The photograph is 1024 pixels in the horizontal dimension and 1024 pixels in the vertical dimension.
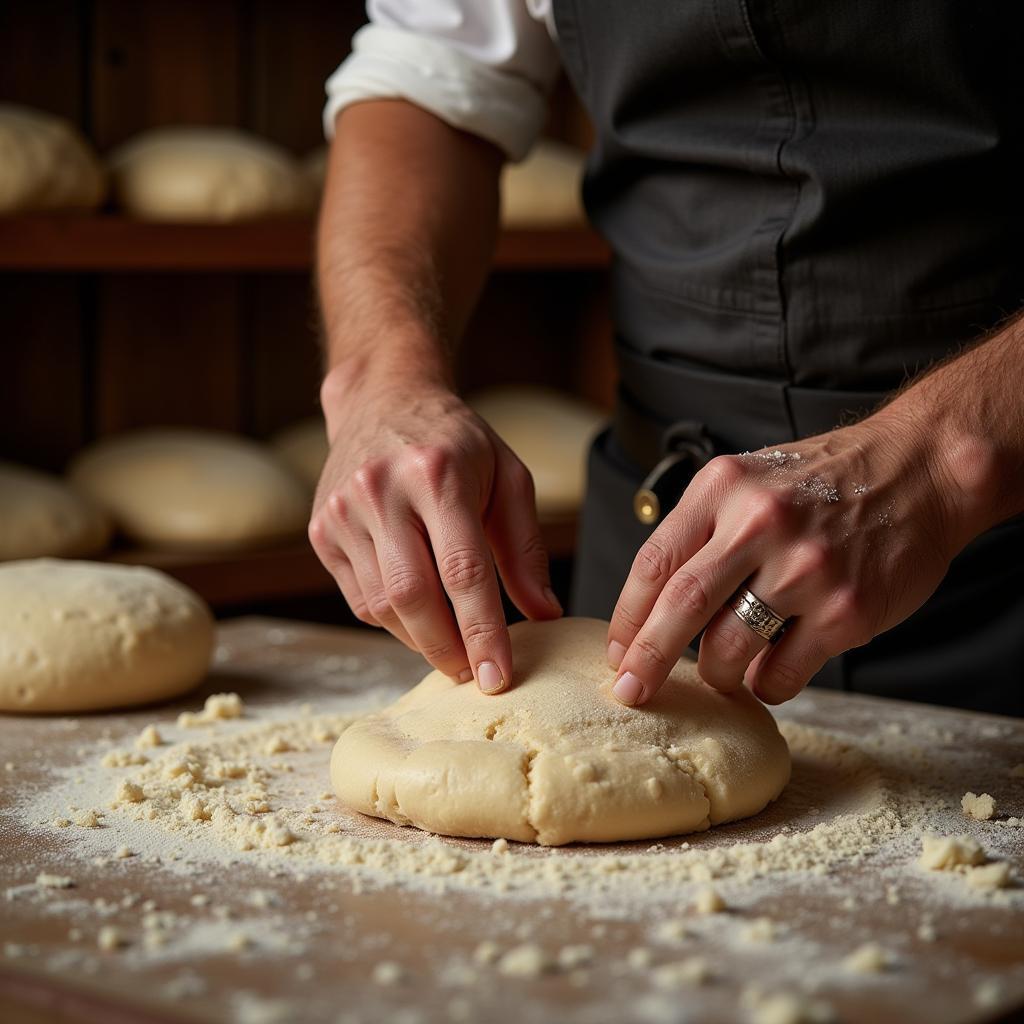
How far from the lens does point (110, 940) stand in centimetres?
91

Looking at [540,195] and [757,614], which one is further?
[540,195]

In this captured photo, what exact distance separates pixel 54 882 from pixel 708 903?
1.58 ft

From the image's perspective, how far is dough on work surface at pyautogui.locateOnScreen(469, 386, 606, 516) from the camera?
296cm

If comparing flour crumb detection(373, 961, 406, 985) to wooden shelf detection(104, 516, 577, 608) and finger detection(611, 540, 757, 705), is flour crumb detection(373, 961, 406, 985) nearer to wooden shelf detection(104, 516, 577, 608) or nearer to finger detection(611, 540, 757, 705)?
finger detection(611, 540, 757, 705)

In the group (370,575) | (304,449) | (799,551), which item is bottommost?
(304,449)

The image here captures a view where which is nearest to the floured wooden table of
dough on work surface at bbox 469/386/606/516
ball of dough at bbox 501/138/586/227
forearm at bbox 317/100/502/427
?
forearm at bbox 317/100/502/427

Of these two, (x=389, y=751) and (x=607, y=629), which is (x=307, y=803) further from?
(x=607, y=629)

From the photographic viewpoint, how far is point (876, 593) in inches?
45.4

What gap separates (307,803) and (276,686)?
1.56ft

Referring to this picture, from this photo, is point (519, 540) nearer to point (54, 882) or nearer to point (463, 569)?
point (463, 569)

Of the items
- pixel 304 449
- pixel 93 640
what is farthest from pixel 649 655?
pixel 304 449

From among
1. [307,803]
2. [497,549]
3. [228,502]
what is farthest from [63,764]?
[228,502]

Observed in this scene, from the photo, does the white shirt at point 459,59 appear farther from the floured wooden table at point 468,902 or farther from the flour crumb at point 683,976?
the flour crumb at point 683,976

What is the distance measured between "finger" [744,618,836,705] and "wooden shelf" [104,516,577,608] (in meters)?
1.48
